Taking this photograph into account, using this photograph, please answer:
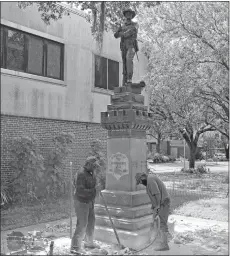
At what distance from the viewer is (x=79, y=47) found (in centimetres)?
1502

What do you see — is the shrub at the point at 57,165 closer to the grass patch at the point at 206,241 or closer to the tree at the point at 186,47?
the tree at the point at 186,47

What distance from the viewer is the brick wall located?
12.2 meters

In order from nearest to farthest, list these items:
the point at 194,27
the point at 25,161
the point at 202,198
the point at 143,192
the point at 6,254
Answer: the point at 6,254
the point at 143,192
the point at 25,161
the point at 202,198
the point at 194,27

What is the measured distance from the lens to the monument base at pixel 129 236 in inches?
274

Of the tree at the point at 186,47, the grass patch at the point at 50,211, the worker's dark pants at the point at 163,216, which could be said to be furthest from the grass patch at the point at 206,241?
the tree at the point at 186,47

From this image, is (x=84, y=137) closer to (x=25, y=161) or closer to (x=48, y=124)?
(x=48, y=124)

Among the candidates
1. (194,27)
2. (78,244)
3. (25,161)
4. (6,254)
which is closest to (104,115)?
(78,244)

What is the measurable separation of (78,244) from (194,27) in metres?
12.3

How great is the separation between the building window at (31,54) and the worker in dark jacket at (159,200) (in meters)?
7.38

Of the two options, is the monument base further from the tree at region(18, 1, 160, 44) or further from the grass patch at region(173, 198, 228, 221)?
the tree at region(18, 1, 160, 44)

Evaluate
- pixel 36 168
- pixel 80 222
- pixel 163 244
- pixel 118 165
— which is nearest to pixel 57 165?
pixel 36 168

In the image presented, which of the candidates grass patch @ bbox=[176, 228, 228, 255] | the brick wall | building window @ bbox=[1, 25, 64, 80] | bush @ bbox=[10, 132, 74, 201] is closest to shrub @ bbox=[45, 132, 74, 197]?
bush @ bbox=[10, 132, 74, 201]

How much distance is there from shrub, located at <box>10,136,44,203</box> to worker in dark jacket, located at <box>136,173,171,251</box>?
595 cm

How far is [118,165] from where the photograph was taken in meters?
7.88
